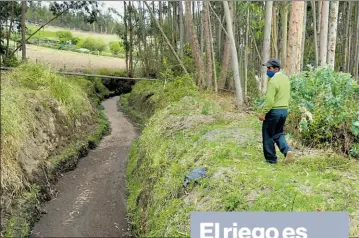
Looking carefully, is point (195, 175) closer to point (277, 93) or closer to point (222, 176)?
point (222, 176)

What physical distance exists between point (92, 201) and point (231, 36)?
16.8 feet

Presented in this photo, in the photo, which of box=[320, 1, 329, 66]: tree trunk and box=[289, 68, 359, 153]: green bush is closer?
box=[289, 68, 359, 153]: green bush

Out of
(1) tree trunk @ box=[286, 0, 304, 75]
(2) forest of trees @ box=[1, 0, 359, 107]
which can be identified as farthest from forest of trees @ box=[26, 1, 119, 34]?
(1) tree trunk @ box=[286, 0, 304, 75]

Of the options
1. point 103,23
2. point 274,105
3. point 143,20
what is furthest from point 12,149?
point 103,23

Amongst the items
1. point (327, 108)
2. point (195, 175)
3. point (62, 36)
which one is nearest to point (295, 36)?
point (327, 108)

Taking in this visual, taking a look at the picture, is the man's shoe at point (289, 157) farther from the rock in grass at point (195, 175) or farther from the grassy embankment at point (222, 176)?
the rock in grass at point (195, 175)

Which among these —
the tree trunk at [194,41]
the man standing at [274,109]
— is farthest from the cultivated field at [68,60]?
the man standing at [274,109]

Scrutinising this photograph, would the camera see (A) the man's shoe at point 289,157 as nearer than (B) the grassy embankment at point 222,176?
No

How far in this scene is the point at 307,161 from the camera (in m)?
6.16

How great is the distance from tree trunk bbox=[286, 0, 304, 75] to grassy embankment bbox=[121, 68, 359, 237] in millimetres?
1488

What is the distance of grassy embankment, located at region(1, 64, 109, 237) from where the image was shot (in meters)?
7.71

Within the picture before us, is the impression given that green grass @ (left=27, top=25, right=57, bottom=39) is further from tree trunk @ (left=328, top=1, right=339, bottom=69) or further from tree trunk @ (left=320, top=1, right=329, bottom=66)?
tree trunk @ (left=328, top=1, right=339, bottom=69)

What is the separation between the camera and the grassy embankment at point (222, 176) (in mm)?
4832

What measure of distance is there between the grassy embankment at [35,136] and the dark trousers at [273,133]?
430 centimetres
